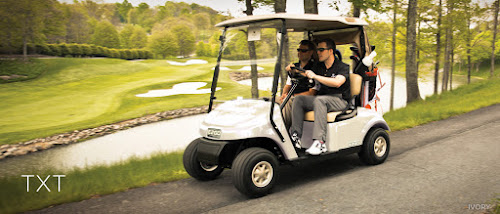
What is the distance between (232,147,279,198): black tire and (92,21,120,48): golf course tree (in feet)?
42.8

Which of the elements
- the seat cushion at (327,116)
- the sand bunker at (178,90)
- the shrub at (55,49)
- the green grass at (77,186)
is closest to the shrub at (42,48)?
the shrub at (55,49)

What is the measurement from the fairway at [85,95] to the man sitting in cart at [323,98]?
4.65ft

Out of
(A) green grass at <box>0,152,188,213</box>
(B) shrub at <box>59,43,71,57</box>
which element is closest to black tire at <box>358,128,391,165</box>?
(A) green grass at <box>0,152,188,213</box>

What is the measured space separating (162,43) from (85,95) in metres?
5.76

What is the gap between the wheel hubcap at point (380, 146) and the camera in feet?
17.1

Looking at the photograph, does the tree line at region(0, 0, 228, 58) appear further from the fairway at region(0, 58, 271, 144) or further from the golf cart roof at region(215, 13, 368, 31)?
the golf cart roof at region(215, 13, 368, 31)

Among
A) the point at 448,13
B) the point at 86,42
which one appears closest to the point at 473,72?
the point at 448,13

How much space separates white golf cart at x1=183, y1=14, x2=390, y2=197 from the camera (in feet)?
13.1

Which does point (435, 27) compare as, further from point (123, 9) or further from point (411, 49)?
point (123, 9)

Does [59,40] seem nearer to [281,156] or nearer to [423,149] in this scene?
[281,156]

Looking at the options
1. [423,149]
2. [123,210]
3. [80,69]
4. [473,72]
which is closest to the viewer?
[123,210]

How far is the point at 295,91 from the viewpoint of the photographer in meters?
5.21

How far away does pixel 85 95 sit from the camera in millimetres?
14750

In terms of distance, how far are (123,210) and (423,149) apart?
476 cm
